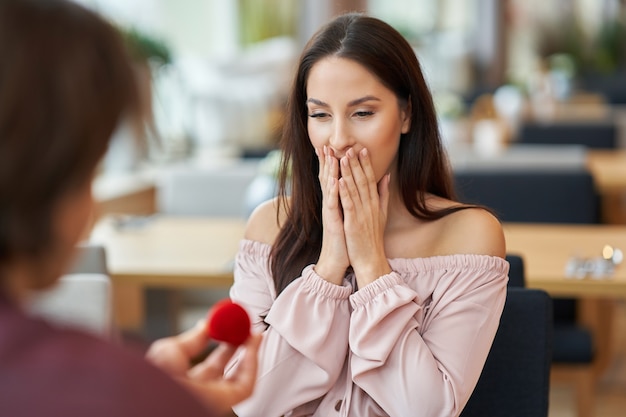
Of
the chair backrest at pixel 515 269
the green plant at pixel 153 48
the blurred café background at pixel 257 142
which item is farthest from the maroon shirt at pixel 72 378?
the green plant at pixel 153 48

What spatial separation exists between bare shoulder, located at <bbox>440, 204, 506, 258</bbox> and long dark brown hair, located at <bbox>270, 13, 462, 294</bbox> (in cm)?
3

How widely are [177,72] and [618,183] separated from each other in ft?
10.1

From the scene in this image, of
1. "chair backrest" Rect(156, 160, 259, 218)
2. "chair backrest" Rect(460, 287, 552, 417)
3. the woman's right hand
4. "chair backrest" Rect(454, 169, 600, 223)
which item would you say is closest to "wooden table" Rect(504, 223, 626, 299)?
"chair backrest" Rect(454, 169, 600, 223)

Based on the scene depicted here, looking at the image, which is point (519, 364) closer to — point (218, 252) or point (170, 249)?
point (218, 252)

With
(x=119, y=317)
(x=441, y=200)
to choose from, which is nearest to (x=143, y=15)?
(x=119, y=317)

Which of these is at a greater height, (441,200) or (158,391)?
(158,391)

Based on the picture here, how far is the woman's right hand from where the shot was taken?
1842 mm

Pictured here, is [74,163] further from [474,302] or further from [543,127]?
[543,127]

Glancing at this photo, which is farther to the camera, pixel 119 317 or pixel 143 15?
pixel 143 15

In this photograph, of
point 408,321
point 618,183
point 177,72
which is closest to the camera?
point 408,321

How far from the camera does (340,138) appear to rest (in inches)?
73.1

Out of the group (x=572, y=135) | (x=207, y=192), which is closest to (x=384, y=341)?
(x=207, y=192)

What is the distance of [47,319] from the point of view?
0.74 m

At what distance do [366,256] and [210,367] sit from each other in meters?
0.80
